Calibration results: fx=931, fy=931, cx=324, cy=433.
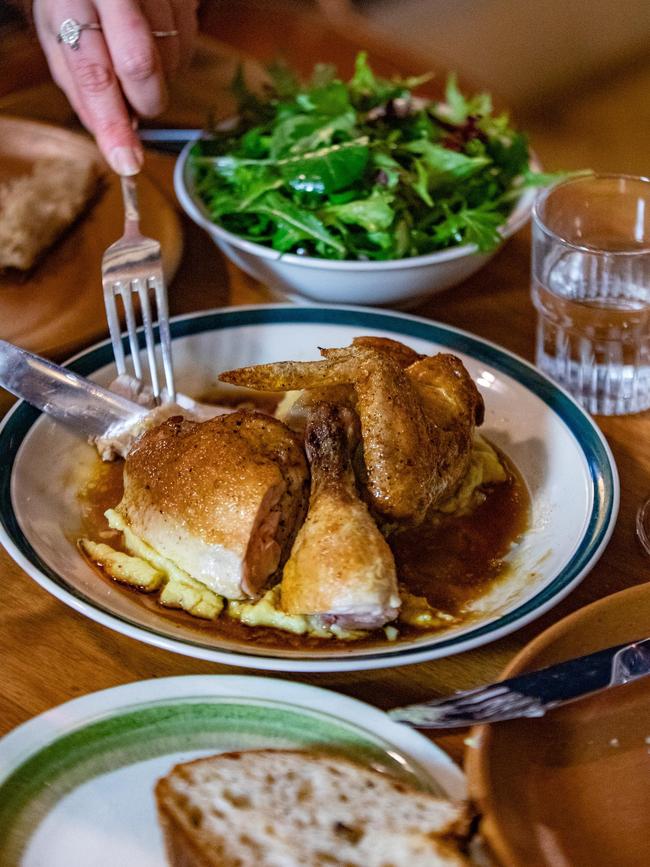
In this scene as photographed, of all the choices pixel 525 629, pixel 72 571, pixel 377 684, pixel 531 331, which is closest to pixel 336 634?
pixel 377 684

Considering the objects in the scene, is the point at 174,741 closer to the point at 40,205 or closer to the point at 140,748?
the point at 140,748

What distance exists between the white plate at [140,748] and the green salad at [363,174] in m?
1.18

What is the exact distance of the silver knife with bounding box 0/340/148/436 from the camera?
1.77 meters

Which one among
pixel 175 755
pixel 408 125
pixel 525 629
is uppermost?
pixel 408 125

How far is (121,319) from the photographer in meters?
2.10

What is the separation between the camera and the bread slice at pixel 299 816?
3.42ft

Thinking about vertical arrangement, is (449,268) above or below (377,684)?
above

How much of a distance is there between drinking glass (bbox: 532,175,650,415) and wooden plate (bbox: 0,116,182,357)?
90 cm

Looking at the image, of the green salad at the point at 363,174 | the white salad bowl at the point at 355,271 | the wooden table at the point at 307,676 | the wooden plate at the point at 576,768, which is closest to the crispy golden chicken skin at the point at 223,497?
the wooden table at the point at 307,676

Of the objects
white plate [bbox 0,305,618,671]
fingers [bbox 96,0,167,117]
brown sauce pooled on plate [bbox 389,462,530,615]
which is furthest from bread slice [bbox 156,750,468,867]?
fingers [bbox 96,0,167,117]

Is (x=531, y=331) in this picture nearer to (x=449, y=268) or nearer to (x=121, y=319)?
(x=449, y=268)

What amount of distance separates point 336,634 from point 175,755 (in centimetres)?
32

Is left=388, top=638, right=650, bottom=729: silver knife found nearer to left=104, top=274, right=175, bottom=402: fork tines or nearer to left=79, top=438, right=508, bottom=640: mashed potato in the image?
left=79, top=438, right=508, bottom=640: mashed potato

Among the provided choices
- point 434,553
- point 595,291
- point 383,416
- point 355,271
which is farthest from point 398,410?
point 595,291
